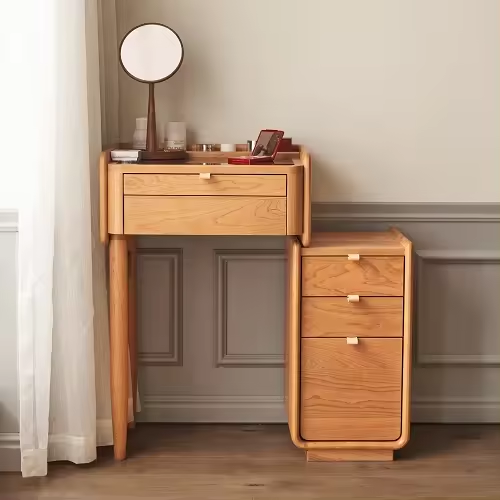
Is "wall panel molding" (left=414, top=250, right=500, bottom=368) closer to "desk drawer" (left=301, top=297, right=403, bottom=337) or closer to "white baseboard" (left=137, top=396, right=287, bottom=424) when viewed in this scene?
"desk drawer" (left=301, top=297, right=403, bottom=337)

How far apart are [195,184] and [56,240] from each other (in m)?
0.42

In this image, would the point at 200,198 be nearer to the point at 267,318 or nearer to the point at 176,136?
the point at 176,136

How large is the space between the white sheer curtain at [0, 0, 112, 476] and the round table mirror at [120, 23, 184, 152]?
Result: 0.14 m

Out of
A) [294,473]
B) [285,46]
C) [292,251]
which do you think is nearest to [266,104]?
[285,46]

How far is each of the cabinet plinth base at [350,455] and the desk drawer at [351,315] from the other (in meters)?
0.37

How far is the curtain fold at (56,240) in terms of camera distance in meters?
2.43

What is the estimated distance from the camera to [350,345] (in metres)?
2.62

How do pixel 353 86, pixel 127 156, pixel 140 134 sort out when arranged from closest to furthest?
pixel 127 156 < pixel 140 134 < pixel 353 86

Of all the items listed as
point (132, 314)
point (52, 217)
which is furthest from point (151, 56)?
point (132, 314)

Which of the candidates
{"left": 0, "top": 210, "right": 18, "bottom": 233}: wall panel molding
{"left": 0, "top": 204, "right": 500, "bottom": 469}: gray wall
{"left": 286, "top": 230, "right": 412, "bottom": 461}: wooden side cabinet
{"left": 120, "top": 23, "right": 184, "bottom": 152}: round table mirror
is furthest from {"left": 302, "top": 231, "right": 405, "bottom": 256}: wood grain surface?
{"left": 0, "top": 210, "right": 18, "bottom": 233}: wall panel molding

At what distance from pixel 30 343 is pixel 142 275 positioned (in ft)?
1.93

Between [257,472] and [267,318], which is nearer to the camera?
[257,472]

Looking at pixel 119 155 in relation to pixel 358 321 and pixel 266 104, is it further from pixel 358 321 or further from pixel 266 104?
pixel 358 321

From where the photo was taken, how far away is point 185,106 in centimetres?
291
